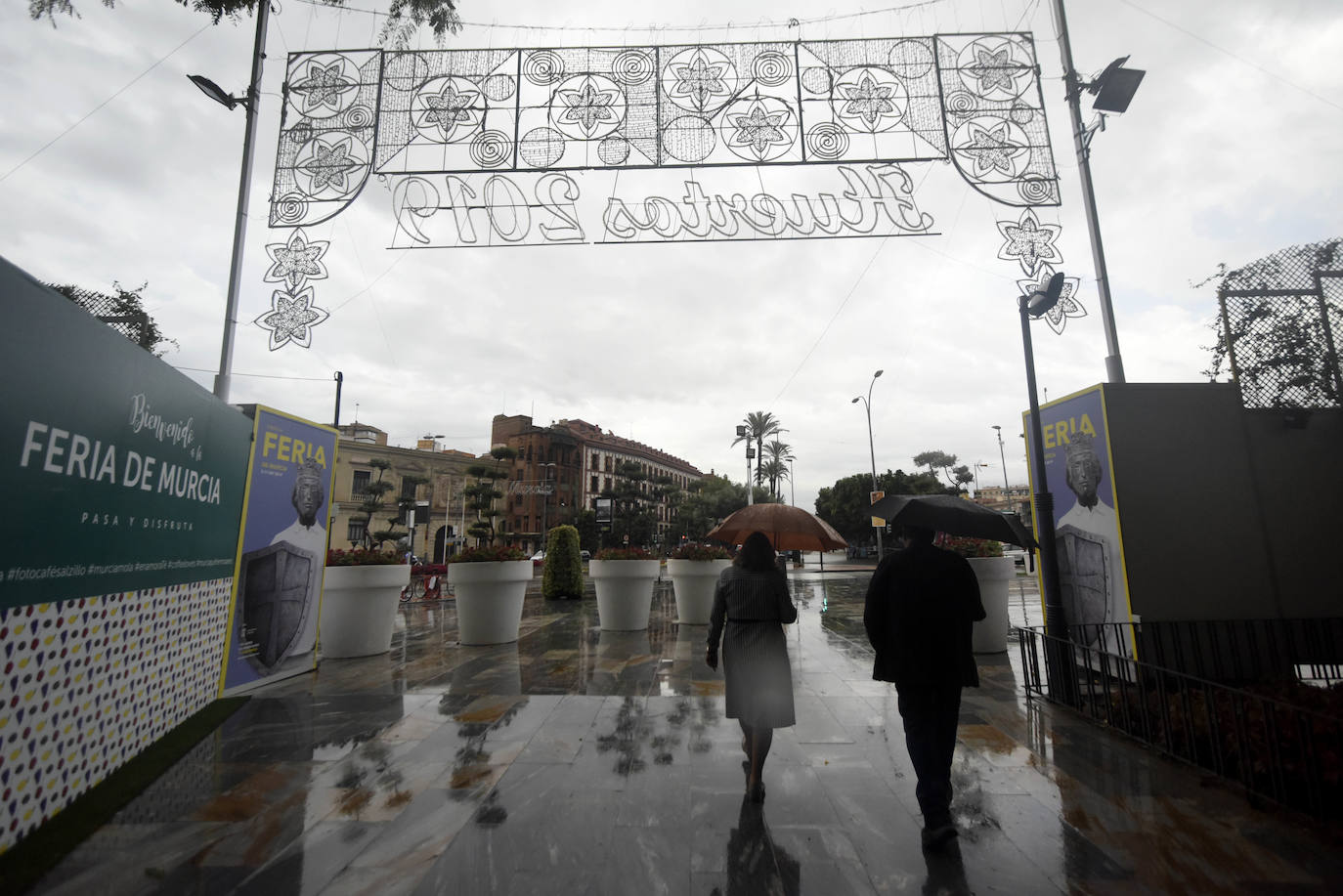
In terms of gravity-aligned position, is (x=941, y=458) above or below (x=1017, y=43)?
above

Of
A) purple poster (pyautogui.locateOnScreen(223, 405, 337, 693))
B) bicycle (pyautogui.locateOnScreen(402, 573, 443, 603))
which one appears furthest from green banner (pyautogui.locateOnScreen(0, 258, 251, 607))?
bicycle (pyautogui.locateOnScreen(402, 573, 443, 603))

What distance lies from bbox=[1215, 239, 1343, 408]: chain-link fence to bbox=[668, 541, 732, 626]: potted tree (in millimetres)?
7401

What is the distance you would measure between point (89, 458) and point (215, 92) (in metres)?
5.47

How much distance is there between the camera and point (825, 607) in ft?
44.5

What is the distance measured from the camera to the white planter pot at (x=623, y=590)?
383 inches

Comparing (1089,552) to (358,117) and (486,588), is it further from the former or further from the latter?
(358,117)

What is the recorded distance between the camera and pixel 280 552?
6.43 meters

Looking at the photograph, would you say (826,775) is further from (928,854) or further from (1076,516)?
(1076,516)

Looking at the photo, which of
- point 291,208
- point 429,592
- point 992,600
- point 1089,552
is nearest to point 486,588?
point 291,208

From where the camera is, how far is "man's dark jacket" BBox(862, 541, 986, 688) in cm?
316

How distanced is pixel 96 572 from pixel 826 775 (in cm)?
497

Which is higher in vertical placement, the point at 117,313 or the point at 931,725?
the point at 117,313

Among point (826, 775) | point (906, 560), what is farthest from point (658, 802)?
point (906, 560)

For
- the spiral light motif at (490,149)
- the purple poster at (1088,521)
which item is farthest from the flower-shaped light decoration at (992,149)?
the spiral light motif at (490,149)
